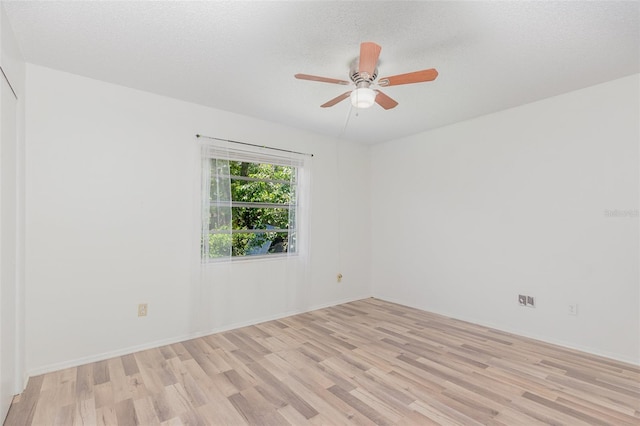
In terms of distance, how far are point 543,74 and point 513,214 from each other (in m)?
1.44

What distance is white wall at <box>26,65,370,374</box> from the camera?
253cm

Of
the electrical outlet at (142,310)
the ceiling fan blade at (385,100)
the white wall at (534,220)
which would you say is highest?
the ceiling fan blade at (385,100)

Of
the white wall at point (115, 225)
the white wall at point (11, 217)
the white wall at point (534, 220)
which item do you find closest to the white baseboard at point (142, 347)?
the white wall at point (115, 225)

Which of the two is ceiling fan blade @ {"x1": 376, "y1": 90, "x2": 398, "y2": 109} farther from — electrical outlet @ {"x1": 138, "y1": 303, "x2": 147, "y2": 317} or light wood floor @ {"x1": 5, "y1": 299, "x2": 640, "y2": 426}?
electrical outlet @ {"x1": 138, "y1": 303, "x2": 147, "y2": 317}

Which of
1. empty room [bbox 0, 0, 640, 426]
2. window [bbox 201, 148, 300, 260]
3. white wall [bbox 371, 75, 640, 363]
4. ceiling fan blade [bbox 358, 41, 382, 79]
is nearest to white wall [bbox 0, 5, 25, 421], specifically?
empty room [bbox 0, 0, 640, 426]

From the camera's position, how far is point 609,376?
7.95ft

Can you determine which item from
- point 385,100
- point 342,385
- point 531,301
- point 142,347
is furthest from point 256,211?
point 531,301

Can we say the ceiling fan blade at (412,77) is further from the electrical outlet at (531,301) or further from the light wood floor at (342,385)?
the electrical outlet at (531,301)

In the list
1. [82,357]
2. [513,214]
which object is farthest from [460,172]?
[82,357]

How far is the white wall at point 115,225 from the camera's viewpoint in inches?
99.5

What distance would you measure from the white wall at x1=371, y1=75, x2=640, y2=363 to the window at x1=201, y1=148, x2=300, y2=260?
1.69 meters

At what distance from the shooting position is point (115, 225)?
9.32 ft

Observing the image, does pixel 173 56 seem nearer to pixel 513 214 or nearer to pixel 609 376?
pixel 513 214

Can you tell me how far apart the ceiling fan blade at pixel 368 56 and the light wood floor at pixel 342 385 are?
2145 millimetres
